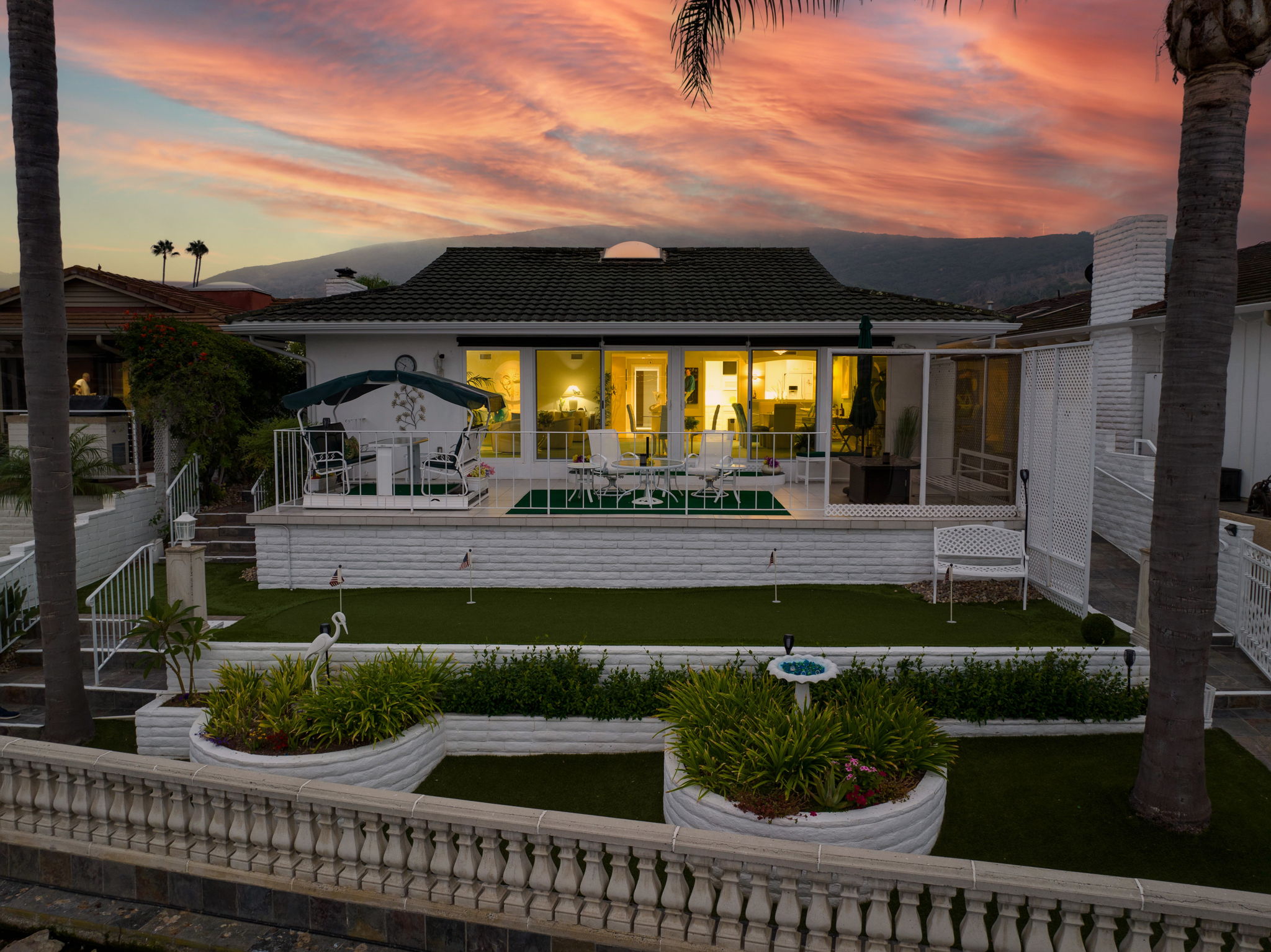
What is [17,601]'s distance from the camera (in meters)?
8.72

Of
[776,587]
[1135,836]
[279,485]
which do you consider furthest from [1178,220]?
[279,485]

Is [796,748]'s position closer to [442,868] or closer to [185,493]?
[442,868]

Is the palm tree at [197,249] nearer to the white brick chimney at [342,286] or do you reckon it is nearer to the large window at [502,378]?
the white brick chimney at [342,286]

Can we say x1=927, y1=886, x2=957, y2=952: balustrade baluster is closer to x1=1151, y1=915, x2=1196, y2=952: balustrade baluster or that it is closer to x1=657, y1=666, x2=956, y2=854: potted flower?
x1=1151, y1=915, x2=1196, y2=952: balustrade baluster

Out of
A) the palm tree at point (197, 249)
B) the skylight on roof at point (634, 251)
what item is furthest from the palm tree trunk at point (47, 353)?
the palm tree at point (197, 249)

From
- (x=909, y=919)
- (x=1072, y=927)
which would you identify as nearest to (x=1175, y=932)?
(x=1072, y=927)

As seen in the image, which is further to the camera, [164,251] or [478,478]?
[164,251]

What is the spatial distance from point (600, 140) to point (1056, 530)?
15568mm

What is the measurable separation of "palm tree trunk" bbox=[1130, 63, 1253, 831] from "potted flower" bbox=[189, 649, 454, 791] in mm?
5261

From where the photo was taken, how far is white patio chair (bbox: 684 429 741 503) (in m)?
11.1

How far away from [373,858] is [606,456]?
7570 mm

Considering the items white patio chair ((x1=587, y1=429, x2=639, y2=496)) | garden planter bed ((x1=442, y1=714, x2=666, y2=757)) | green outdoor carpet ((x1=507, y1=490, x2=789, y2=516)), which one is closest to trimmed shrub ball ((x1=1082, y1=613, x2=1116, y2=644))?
green outdoor carpet ((x1=507, y1=490, x2=789, y2=516))

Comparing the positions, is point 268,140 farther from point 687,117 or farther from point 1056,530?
point 1056,530

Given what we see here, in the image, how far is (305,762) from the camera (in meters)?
5.78
